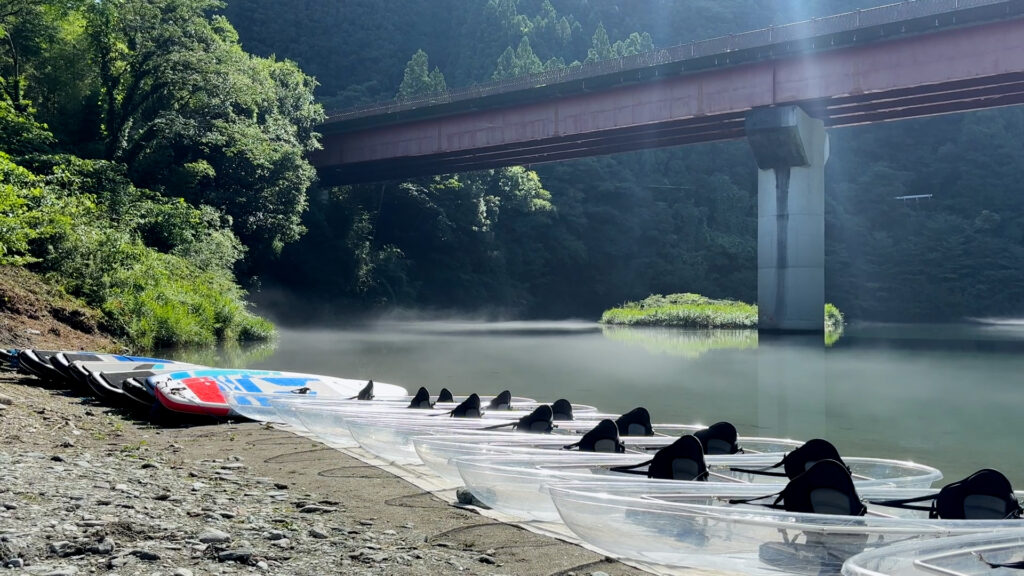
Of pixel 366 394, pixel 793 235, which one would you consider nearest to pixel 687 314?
pixel 793 235

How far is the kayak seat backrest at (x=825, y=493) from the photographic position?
17.9 ft

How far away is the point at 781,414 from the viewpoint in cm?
1445

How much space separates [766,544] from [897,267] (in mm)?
69947

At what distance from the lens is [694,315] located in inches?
1801

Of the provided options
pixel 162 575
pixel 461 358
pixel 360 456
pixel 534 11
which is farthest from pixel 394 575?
pixel 534 11

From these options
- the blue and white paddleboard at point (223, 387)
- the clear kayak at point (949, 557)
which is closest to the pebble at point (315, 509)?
the clear kayak at point (949, 557)

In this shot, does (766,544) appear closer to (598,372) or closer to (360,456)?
(360,456)

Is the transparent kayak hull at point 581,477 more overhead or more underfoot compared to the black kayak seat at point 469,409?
more underfoot

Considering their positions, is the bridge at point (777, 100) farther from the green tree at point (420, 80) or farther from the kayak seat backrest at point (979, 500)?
the kayak seat backrest at point (979, 500)

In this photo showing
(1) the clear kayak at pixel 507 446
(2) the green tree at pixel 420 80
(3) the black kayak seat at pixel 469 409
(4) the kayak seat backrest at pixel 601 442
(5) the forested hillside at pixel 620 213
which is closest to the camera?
(1) the clear kayak at pixel 507 446

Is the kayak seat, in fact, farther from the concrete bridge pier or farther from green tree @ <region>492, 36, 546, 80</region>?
green tree @ <region>492, 36, 546, 80</region>

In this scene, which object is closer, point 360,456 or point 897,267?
point 360,456

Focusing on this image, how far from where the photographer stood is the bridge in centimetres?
2930

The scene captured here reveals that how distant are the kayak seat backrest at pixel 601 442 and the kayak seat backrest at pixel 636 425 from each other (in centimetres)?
105
